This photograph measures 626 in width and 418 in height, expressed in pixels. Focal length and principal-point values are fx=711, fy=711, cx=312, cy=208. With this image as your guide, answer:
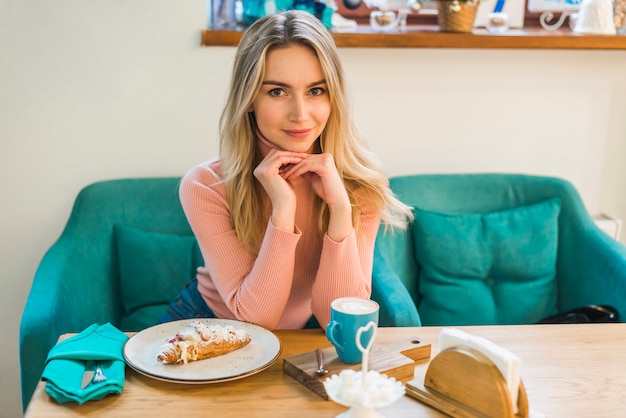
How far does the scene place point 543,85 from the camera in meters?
2.48

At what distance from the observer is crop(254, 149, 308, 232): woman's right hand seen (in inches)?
61.2

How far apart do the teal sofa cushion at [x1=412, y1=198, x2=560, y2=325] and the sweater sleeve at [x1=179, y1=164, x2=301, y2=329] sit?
0.81 m

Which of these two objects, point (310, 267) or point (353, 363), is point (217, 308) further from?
point (353, 363)

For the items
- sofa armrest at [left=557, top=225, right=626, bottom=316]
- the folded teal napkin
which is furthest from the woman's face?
sofa armrest at [left=557, top=225, right=626, bottom=316]

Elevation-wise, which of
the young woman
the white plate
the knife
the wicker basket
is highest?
the wicker basket

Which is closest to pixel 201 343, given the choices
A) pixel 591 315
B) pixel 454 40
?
pixel 591 315

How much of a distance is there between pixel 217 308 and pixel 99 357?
0.51m

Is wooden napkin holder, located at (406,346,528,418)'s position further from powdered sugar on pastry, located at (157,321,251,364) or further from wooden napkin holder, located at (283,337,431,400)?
powdered sugar on pastry, located at (157,321,251,364)

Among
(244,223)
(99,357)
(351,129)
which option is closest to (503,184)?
(351,129)

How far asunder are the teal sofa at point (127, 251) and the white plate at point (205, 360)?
0.72 meters

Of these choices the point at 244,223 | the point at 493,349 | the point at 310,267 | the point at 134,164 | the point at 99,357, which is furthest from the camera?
the point at 134,164

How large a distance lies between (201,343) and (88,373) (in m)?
0.20

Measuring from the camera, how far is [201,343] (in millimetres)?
1276

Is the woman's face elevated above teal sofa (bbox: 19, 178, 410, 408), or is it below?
above
